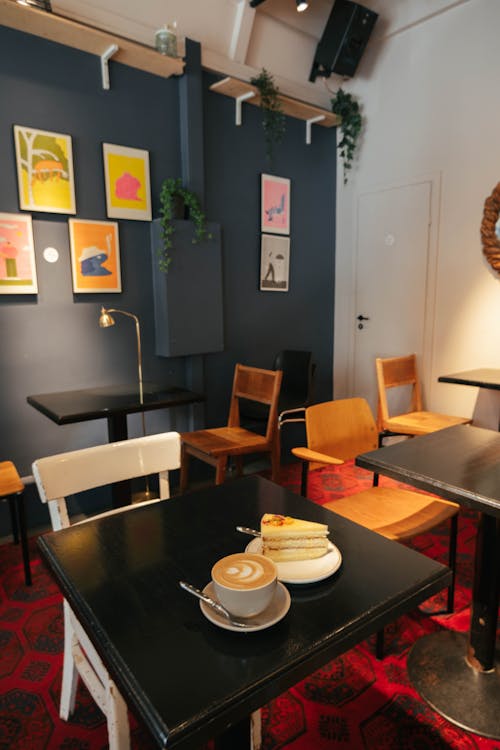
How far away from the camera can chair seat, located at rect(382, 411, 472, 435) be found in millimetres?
3143

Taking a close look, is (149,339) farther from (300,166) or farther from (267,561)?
(267,561)

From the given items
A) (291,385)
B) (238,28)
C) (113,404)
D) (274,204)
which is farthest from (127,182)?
(291,385)

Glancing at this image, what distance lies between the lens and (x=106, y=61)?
2.84 meters

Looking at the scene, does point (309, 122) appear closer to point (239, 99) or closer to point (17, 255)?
point (239, 99)

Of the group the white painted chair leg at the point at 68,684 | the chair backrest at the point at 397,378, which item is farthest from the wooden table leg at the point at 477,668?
the chair backrest at the point at 397,378

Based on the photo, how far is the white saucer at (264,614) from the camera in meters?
0.79

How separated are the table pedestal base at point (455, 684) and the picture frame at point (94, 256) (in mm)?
2532

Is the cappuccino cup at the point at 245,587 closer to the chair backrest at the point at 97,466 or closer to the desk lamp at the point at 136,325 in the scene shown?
the chair backrest at the point at 97,466

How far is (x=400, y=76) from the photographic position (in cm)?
374

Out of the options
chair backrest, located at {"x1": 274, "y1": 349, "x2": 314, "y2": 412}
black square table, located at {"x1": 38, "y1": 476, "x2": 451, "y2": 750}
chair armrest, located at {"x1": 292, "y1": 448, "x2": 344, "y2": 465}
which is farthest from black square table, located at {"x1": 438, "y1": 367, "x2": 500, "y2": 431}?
black square table, located at {"x1": 38, "y1": 476, "x2": 451, "y2": 750}

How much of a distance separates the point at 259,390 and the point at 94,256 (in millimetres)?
1312

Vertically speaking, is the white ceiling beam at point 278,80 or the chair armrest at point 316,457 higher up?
the white ceiling beam at point 278,80

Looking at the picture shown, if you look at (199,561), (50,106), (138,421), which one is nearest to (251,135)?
(50,106)

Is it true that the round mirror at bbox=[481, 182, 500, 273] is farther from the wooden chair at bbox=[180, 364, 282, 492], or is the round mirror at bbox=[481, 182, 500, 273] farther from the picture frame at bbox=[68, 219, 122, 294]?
the picture frame at bbox=[68, 219, 122, 294]
